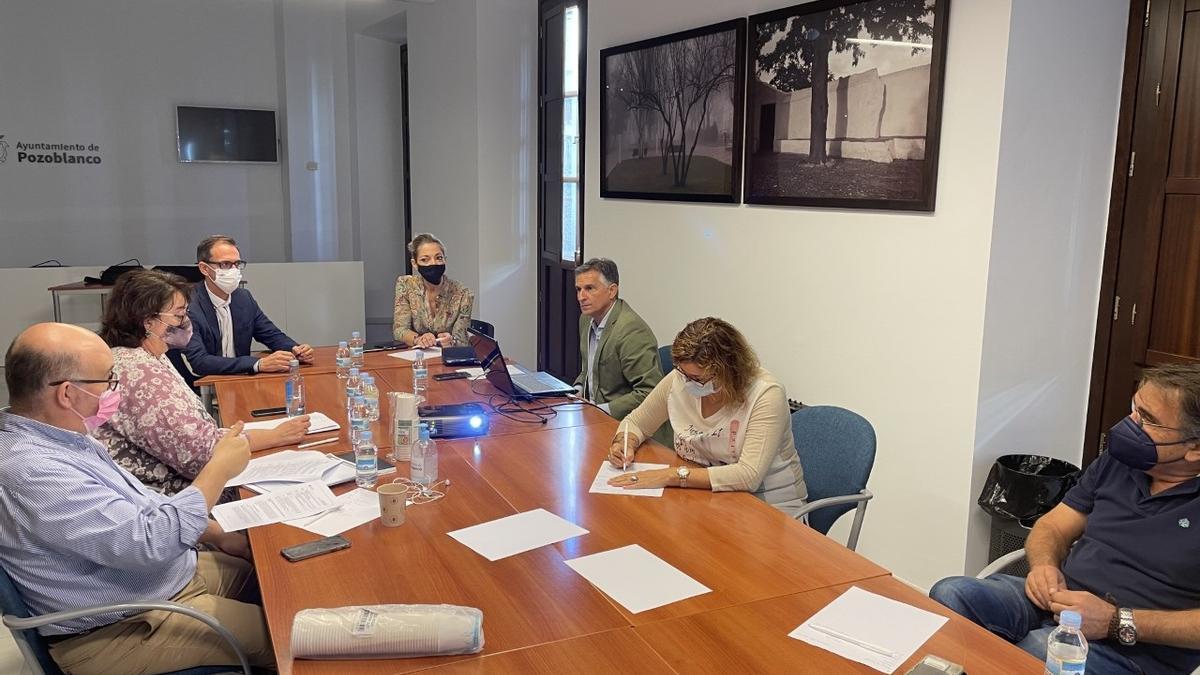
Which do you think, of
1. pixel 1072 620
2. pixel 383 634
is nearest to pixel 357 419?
pixel 383 634

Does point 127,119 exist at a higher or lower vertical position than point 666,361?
higher

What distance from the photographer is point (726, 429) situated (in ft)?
9.28

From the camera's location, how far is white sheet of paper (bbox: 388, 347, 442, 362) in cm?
456

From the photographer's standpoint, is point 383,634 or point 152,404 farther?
point 152,404

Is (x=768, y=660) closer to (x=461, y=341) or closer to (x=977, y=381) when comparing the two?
(x=977, y=381)

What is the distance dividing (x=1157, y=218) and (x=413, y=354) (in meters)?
3.39

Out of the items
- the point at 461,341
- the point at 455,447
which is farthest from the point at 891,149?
the point at 461,341

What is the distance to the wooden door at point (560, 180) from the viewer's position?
638 centimetres

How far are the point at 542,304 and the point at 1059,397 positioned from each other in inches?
173

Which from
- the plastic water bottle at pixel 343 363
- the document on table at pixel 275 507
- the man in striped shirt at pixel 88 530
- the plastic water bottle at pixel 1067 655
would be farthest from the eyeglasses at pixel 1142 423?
the plastic water bottle at pixel 343 363

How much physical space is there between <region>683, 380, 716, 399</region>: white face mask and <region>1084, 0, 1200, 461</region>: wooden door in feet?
5.80

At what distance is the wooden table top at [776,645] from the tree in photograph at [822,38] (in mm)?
2450

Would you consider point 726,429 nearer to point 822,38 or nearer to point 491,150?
point 822,38

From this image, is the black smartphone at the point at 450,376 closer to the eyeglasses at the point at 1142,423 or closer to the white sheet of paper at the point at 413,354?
the white sheet of paper at the point at 413,354
